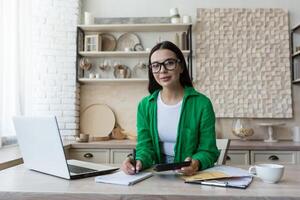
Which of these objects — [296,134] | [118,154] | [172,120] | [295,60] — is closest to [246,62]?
[295,60]

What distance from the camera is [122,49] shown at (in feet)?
11.3

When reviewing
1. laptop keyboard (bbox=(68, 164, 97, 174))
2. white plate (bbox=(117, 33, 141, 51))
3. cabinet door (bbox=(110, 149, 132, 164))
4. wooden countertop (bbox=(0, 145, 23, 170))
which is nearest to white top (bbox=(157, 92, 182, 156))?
laptop keyboard (bbox=(68, 164, 97, 174))

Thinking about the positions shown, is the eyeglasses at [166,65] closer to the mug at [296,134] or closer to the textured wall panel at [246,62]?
the textured wall panel at [246,62]

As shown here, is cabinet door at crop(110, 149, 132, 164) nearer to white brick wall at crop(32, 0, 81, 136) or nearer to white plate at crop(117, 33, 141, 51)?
white brick wall at crop(32, 0, 81, 136)

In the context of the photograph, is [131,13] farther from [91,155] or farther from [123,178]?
[123,178]

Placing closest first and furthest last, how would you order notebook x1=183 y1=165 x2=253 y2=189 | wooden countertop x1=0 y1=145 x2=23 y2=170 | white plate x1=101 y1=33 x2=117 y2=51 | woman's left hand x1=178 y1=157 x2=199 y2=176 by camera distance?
1. notebook x1=183 y1=165 x2=253 y2=189
2. woman's left hand x1=178 y1=157 x2=199 y2=176
3. wooden countertop x1=0 y1=145 x2=23 y2=170
4. white plate x1=101 y1=33 x2=117 y2=51

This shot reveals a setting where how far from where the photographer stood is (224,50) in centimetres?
336

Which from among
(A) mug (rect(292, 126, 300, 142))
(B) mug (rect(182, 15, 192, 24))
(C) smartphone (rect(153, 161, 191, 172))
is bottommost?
(A) mug (rect(292, 126, 300, 142))

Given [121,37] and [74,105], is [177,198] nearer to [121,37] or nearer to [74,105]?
[74,105]

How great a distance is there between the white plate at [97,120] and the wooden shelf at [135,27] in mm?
862

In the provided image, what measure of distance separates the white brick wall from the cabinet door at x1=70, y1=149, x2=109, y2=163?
46cm

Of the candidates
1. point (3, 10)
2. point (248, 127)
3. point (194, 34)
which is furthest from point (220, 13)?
point (3, 10)

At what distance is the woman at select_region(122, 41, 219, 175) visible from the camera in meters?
1.39

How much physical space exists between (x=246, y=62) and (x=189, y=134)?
2.21 m
